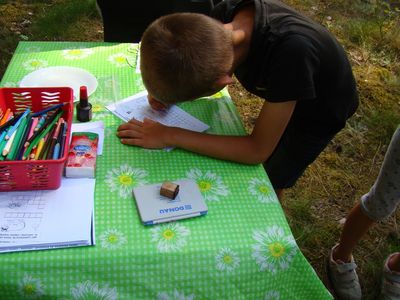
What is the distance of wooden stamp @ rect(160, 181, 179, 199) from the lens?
0.97 meters

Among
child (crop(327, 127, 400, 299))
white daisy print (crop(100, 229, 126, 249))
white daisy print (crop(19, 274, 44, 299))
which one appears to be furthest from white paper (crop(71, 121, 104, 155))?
child (crop(327, 127, 400, 299))

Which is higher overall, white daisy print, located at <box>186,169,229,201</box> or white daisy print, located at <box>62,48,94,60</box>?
white daisy print, located at <box>186,169,229,201</box>

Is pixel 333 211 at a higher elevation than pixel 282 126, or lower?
lower

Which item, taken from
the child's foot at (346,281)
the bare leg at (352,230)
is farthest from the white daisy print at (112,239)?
the child's foot at (346,281)

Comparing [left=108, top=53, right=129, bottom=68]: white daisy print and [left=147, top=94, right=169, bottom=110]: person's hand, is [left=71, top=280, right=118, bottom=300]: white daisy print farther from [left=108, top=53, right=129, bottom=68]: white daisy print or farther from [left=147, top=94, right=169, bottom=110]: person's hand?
[left=108, top=53, right=129, bottom=68]: white daisy print

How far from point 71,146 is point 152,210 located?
0.31m

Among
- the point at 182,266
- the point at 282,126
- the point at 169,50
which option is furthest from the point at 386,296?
the point at 169,50

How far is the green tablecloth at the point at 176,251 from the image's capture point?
0.83 metres

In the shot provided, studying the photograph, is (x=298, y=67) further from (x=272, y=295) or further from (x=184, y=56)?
(x=272, y=295)

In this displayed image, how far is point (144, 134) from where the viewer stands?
45.4 inches

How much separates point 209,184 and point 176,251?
0.77ft

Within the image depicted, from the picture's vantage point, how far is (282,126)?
3.79ft

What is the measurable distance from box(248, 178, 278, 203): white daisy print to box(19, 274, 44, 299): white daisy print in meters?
0.54

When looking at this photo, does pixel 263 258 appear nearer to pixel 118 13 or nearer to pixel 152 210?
pixel 152 210
